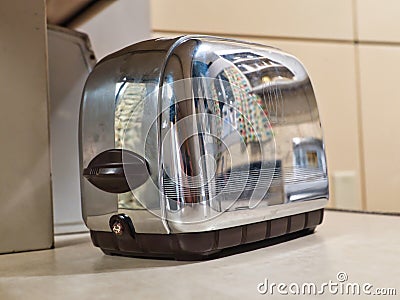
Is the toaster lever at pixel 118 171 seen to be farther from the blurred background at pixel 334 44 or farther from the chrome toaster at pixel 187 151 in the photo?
the blurred background at pixel 334 44

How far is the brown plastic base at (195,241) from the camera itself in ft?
1.53

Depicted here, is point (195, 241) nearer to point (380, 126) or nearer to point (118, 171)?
point (118, 171)

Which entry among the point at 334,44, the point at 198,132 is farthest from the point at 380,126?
the point at 198,132

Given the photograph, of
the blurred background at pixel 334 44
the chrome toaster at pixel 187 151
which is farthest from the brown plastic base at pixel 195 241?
the blurred background at pixel 334 44

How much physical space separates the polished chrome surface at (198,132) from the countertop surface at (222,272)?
37 millimetres

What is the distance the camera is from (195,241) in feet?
1.52

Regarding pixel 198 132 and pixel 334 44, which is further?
pixel 334 44

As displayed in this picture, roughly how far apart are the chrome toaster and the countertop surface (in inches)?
1.0

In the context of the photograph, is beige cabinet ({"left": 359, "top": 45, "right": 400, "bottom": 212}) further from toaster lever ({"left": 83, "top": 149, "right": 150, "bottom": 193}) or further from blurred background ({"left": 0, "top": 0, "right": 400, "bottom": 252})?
toaster lever ({"left": 83, "top": 149, "right": 150, "bottom": 193})

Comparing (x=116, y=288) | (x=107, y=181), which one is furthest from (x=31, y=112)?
(x=116, y=288)

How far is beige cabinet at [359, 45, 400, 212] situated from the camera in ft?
3.83

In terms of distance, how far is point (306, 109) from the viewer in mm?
591

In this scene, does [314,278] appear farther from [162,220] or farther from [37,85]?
[37,85]

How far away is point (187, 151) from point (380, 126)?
0.84 m
